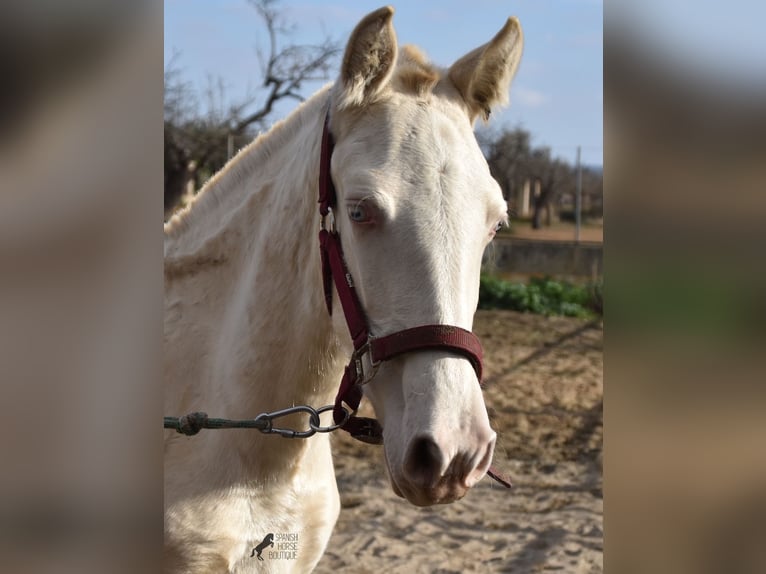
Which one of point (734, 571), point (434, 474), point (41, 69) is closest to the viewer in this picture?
point (41, 69)

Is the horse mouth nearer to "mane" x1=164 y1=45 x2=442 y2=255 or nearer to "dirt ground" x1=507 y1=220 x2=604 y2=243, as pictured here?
"mane" x1=164 y1=45 x2=442 y2=255

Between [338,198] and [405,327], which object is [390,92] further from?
[405,327]

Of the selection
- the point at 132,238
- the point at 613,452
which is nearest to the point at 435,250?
the point at 613,452

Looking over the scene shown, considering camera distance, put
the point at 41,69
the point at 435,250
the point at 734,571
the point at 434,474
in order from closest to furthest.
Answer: the point at 41,69, the point at 734,571, the point at 434,474, the point at 435,250

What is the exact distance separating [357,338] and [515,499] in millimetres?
3753

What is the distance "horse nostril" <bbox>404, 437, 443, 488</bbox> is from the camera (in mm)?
1430

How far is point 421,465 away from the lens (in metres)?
1.46

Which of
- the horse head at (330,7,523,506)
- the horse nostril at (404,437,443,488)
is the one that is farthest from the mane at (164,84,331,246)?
the horse nostril at (404,437,443,488)

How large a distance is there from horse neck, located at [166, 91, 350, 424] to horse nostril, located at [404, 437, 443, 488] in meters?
0.47

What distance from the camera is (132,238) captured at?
0.58 m

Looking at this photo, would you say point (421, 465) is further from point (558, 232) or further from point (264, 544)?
point (558, 232)

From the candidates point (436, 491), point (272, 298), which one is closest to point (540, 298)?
point (272, 298)

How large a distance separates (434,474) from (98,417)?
37.8 inches

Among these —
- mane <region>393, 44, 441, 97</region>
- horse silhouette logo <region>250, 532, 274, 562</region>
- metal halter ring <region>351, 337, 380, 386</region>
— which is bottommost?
horse silhouette logo <region>250, 532, 274, 562</region>
